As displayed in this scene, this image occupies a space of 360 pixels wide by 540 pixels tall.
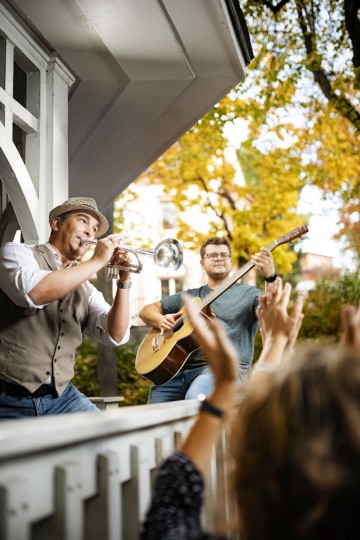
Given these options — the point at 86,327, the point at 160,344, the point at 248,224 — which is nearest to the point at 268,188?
the point at 248,224

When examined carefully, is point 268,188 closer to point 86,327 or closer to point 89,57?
point 89,57

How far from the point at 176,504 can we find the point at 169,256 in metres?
2.50

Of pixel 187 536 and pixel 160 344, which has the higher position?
pixel 160 344

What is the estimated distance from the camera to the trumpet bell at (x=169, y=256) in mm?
3572

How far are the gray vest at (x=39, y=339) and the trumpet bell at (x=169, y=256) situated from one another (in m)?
0.70

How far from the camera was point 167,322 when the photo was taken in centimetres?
433

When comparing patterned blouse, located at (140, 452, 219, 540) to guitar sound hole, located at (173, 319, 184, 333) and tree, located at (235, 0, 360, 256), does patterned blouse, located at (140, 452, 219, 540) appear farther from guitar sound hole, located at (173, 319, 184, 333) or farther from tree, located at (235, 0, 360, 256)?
tree, located at (235, 0, 360, 256)

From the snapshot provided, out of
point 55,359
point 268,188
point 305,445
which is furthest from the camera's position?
point 268,188

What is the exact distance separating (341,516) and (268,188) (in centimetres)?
984

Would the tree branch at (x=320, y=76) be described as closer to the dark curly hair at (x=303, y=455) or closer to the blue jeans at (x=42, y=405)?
the blue jeans at (x=42, y=405)

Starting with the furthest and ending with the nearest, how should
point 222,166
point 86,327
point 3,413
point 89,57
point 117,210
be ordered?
point 117,210 < point 222,166 < point 89,57 < point 86,327 < point 3,413

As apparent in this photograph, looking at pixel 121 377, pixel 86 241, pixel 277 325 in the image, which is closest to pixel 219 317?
pixel 86 241

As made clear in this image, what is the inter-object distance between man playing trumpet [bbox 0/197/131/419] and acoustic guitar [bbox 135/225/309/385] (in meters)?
0.86

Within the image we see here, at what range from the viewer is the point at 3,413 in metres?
2.61
